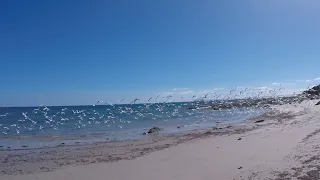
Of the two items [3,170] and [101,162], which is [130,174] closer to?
[101,162]

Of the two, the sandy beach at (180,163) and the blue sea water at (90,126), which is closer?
the sandy beach at (180,163)

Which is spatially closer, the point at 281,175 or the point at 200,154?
the point at 281,175

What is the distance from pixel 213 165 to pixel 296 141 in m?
6.73

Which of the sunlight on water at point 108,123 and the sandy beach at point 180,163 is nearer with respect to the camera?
the sandy beach at point 180,163

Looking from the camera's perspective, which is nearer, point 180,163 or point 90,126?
point 180,163

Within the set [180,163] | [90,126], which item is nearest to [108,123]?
[90,126]

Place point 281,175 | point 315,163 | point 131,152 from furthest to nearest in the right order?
point 131,152 → point 315,163 → point 281,175

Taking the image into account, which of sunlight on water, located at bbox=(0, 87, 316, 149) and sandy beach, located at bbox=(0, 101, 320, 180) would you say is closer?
sandy beach, located at bbox=(0, 101, 320, 180)

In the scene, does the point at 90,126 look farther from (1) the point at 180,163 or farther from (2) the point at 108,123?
(1) the point at 180,163

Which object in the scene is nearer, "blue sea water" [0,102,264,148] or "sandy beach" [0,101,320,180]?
"sandy beach" [0,101,320,180]

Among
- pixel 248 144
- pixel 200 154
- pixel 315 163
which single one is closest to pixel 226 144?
pixel 248 144

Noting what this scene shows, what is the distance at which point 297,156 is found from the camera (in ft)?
42.0

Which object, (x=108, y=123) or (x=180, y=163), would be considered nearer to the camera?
(x=180, y=163)

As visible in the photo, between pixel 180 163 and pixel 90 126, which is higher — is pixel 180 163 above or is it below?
below
